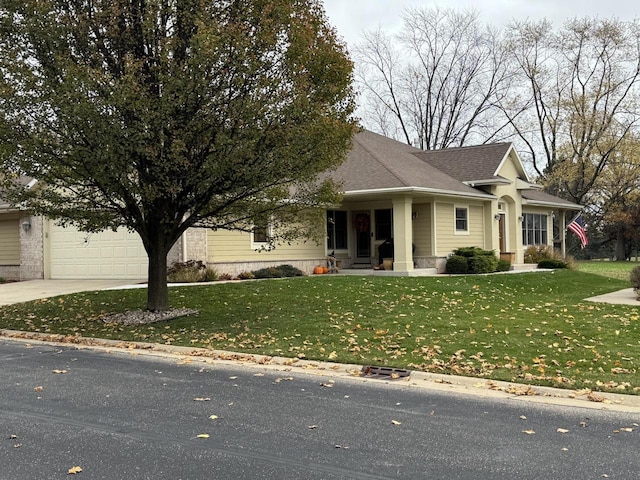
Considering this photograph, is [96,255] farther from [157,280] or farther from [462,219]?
[462,219]

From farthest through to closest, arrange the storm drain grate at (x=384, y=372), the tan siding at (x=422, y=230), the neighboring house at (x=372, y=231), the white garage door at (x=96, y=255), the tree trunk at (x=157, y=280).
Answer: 1. the tan siding at (x=422, y=230)
2. the neighboring house at (x=372, y=231)
3. the white garage door at (x=96, y=255)
4. the tree trunk at (x=157, y=280)
5. the storm drain grate at (x=384, y=372)

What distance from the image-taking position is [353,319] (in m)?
11.8

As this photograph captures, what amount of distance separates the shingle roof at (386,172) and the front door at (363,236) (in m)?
1.69

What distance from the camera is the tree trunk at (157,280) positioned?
1268 centimetres

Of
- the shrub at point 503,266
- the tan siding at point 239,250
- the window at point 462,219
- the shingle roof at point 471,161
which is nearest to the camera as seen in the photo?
the tan siding at point 239,250

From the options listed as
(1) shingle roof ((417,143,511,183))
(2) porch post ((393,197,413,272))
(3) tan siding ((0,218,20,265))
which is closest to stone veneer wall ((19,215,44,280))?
(3) tan siding ((0,218,20,265))

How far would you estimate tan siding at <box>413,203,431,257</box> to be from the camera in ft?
75.0

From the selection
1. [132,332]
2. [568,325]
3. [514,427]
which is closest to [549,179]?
[568,325]

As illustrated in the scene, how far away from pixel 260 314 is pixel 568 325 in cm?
584

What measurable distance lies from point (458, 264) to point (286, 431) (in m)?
17.4

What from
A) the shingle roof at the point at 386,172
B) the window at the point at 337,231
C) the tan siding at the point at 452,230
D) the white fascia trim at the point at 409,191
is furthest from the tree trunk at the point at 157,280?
the tan siding at the point at 452,230

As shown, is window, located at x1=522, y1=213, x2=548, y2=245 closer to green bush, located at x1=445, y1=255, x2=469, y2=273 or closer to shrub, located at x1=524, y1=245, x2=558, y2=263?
shrub, located at x1=524, y1=245, x2=558, y2=263

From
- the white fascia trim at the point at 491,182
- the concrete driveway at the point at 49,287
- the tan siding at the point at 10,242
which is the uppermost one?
the white fascia trim at the point at 491,182

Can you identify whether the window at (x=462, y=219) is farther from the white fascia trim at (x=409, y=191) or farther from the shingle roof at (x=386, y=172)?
the white fascia trim at (x=409, y=191)
